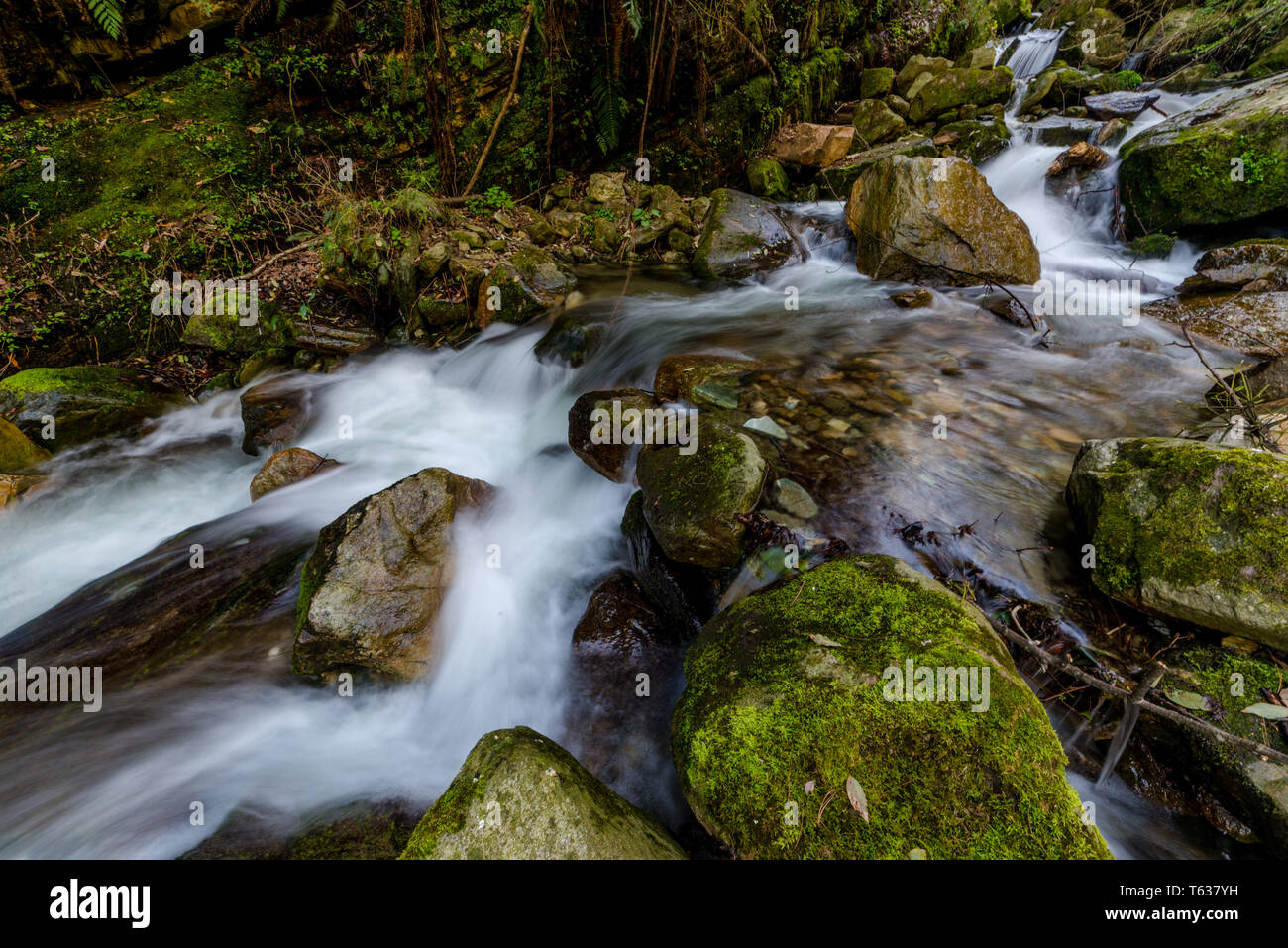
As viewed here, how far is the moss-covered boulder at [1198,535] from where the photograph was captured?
222cm

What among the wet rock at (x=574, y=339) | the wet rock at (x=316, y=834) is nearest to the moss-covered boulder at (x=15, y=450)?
the wet rock at (x=574, y=339)

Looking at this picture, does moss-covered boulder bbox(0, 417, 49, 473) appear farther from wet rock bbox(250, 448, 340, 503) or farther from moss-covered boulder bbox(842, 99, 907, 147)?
moss-covered boulder bbox(842, 99, 907, 147)

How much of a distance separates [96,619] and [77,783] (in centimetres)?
149

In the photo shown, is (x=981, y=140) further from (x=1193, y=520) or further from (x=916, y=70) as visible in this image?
(x=1193, y=520)

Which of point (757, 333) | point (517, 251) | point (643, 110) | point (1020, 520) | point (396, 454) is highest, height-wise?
point (643, 110)

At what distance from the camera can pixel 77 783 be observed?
274 cm

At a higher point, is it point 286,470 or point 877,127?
point 877,127

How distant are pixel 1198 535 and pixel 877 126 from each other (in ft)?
34.6

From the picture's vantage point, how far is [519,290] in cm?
705

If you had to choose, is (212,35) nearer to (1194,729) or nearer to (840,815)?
(840,815)

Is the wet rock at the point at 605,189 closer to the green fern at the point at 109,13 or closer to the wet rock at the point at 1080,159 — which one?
the green fern at the point at 109,13

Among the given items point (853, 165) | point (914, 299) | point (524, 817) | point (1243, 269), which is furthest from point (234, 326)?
point (1243, 269)

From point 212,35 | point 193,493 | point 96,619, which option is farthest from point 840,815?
point 212,35

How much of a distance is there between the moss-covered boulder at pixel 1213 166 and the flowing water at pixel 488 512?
49 cm
